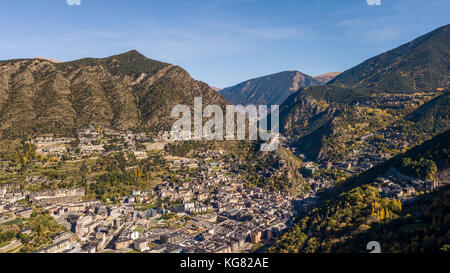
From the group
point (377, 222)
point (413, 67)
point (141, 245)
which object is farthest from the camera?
point (413, 67)

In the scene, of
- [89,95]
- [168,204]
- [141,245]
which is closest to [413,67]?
[168,204]

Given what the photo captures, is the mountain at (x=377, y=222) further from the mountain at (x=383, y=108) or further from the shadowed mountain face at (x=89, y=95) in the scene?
the shadowed mountain face at (x=89, y=95)

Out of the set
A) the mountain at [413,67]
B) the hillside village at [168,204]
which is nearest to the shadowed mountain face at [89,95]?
the hillside village at [168,204]

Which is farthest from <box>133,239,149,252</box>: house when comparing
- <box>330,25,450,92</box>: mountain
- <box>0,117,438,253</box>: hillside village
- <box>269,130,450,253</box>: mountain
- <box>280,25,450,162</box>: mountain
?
<box>330,25,450,92</box>: mountain

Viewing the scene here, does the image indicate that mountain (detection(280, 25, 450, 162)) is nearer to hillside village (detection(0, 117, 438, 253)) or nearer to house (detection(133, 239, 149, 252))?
hillside village (detection(0, 117, 438, 253))

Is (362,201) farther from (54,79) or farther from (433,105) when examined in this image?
(54,79)

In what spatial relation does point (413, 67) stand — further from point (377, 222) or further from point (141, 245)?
point (141, 245)
